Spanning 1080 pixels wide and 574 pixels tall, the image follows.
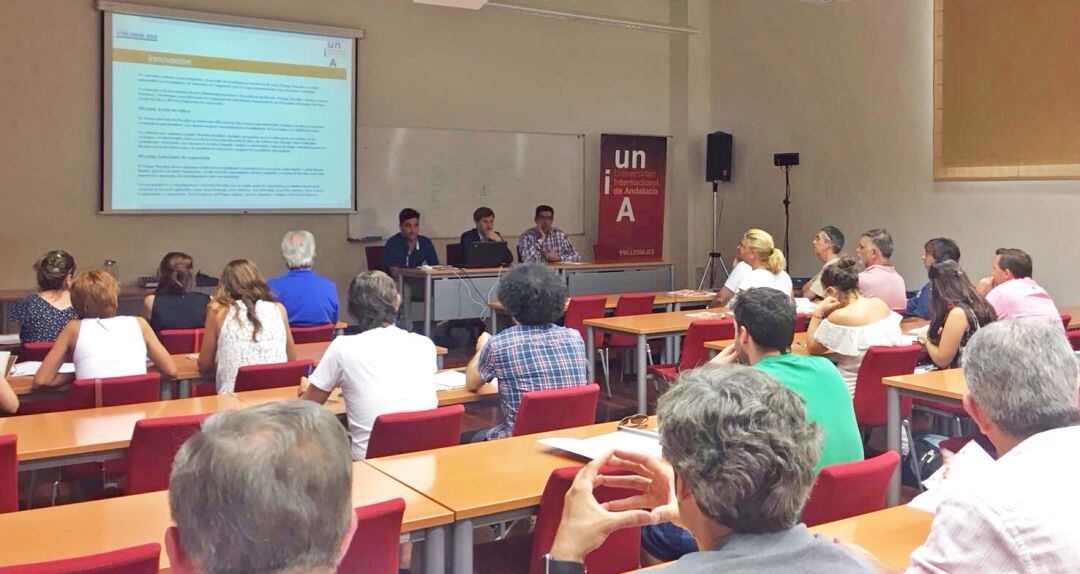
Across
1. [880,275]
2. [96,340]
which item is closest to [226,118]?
[96,340]

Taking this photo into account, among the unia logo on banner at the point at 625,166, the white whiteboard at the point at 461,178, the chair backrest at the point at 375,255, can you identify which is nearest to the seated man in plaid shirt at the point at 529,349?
the chair backrest at the point at 375,255

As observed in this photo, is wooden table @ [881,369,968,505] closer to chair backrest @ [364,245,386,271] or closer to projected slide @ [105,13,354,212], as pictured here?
chair backrest @ [364,245,386,271]

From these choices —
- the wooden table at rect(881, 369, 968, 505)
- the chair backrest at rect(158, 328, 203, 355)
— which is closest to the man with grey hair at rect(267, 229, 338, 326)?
the chair backrest at rect(158, 328, 203, 355)

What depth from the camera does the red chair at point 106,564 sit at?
1642 mm

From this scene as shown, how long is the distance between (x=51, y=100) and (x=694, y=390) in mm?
8419

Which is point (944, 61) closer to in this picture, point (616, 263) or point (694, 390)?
point (616, 263)

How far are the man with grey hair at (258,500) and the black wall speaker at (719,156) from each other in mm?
10783

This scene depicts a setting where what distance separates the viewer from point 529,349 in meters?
3.76

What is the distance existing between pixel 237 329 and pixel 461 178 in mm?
6259

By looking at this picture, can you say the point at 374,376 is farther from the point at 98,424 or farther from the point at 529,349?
the point at 98,424

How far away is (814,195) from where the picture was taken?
35.2ft

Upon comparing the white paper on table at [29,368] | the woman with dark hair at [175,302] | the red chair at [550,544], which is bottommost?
the red chair at [550,544]

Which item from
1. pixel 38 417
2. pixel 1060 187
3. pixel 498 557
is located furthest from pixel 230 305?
pixel 1060 187

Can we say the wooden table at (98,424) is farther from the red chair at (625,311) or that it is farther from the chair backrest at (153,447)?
the red chair at (625,311)
